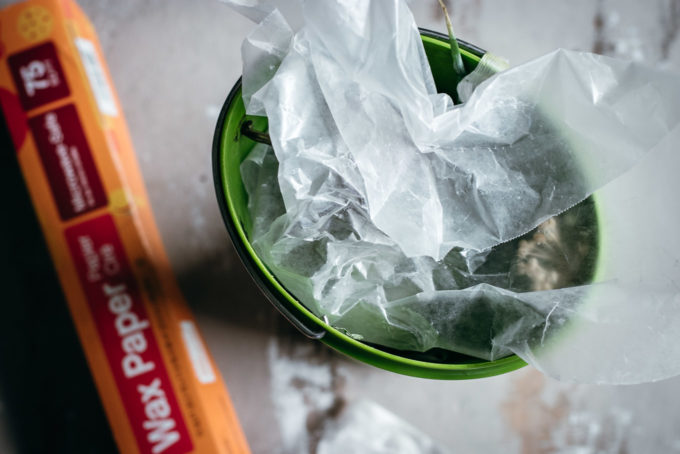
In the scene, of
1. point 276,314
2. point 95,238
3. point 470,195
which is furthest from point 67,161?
point 470,195

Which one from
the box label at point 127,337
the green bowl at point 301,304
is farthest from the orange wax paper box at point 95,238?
the green bowl at point 301,304

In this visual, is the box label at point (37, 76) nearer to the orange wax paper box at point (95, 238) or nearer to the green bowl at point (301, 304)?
the orange wax paper box at point (95, 238)

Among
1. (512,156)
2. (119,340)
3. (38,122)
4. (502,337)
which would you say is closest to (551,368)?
(502,337)

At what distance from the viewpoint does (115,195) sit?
492mm

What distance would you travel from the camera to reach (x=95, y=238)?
1.61ft

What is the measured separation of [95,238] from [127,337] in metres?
0.10

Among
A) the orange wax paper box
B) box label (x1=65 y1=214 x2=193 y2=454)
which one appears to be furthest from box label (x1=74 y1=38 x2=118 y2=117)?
box label (x1=65 y1=214 x2=193 y2=454)

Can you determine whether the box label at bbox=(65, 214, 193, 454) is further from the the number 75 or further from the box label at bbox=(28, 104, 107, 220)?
the the number 75

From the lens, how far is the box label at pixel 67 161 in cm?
49

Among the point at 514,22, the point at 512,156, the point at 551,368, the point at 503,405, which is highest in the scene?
the point at 514,22

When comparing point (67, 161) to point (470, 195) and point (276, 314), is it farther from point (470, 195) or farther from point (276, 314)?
point (470, 195)

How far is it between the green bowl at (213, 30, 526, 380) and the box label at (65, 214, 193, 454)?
0.16 metres

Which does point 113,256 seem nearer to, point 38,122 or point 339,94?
point 38,122

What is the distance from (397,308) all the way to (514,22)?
37 centimetres
